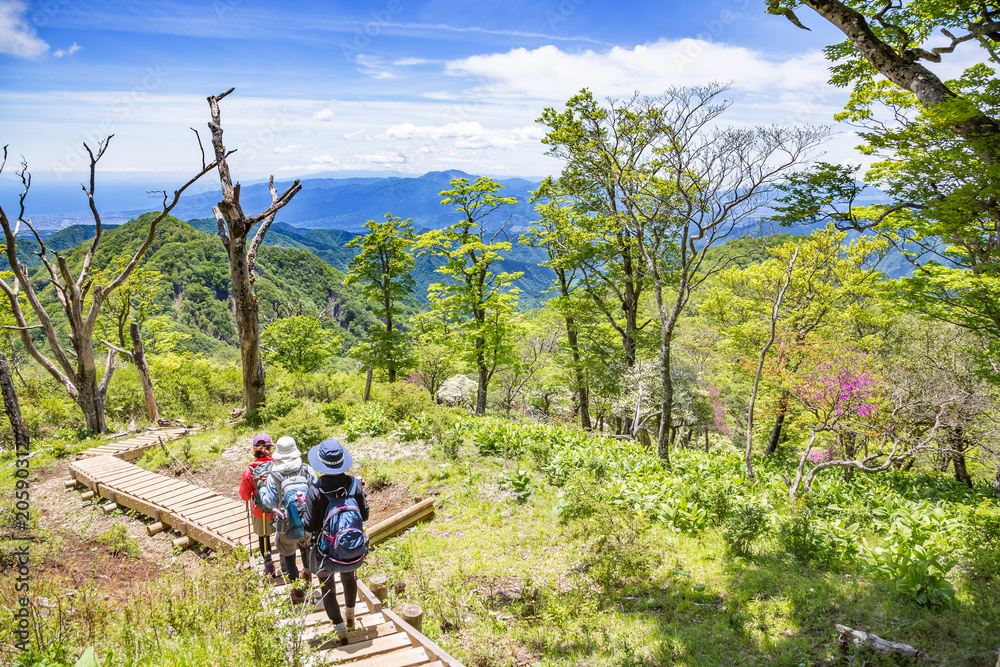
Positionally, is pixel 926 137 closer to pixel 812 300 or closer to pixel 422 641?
pixel 422 641

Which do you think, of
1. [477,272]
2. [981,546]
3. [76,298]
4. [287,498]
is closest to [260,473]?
[287,498]

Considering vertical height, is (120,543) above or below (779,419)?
above

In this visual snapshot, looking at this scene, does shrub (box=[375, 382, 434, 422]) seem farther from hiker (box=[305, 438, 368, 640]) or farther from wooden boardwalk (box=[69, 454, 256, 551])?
hiker (box=[305, 438, 368, 640])

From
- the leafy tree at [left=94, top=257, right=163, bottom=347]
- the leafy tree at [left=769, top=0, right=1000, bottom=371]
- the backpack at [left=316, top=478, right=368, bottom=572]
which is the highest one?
the leafy tree at [left=769, top=0, right=1000, bottom=371]

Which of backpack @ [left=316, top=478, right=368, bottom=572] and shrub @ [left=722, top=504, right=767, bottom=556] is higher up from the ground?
backpack @ [left=316, top=478, right=368, bottom=572]

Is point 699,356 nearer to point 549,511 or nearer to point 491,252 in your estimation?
point 491,252

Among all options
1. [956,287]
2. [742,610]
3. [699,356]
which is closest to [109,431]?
[742,610]

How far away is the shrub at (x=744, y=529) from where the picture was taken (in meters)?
6.73

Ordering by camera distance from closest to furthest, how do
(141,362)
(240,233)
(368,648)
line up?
(368,648), (240,233), (141,362)

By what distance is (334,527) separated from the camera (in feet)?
14.2

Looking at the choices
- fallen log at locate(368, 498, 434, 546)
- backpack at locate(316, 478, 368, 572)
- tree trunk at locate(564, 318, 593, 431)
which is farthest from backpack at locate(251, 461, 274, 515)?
tree trunk at locate(564, 318, 593, 431)

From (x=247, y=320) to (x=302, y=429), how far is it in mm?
3624

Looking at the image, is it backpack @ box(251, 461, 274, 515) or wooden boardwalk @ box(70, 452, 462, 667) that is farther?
backpack @ box(251, 461, 274, 515)

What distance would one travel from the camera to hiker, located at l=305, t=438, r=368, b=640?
14.1 feet
